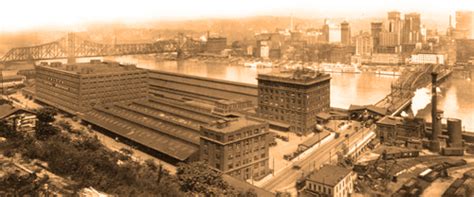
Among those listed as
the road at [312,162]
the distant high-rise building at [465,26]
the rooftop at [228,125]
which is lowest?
the road at [312,162]

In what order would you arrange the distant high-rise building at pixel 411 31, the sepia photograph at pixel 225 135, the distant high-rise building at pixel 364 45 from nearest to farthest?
1. the sepia photograph at pixel 225 135
2. the distant high-rise building at pixel 364 45
3. the distant high-rise building at pixel 411 31

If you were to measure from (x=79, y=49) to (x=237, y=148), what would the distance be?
23.8 meters

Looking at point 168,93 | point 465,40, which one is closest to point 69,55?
point 168,93

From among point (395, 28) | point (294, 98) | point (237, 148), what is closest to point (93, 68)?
point (294, 98)

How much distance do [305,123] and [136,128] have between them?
14.4 ft

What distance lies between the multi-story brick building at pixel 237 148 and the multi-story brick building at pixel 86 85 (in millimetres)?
7219

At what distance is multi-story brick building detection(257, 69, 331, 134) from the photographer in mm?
12469

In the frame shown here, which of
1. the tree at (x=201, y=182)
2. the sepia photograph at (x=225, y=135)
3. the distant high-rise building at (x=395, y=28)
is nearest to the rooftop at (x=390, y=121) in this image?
the sepia photograph at (x=225, y=135)

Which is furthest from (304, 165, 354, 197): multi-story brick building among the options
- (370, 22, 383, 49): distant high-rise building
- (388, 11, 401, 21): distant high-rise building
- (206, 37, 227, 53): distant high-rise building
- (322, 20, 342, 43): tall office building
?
(322, 20, 342, 43): tall office building

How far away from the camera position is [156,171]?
328 inches

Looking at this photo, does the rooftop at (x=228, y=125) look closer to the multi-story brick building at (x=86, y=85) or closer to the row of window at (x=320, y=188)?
the row of window at (x=320, y=188)

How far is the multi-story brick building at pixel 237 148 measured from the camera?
8.63 metres

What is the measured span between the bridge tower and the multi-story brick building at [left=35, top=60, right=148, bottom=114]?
10356 millimetres

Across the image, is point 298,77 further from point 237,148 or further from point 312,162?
point 237,148
